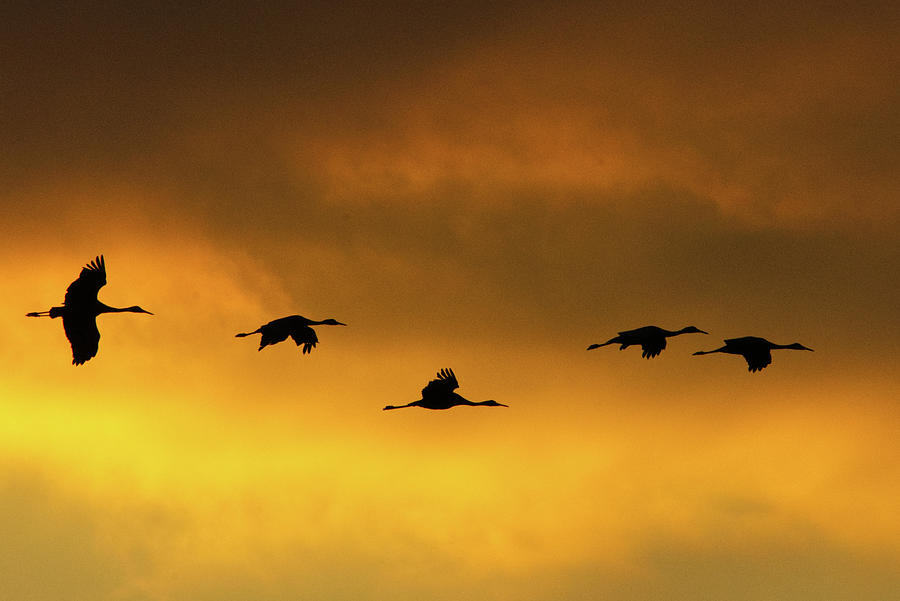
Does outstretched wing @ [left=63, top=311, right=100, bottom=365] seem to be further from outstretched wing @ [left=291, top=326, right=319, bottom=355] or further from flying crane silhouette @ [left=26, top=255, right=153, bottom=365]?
outstretched wing @ [left=291, top=326, right=319, bottom=355]

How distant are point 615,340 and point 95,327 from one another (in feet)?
55.2

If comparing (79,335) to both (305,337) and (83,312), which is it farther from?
(305,337)

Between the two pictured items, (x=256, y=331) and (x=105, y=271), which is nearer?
(x=105, y=271)

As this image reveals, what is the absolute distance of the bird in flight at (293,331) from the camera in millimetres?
84688

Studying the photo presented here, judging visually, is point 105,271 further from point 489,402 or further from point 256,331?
point 489,402

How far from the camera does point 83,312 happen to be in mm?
78562

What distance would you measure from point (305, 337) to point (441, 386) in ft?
24.0

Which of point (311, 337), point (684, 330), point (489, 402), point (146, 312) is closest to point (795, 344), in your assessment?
point (684, 330)

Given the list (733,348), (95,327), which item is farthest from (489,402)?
(95,327)

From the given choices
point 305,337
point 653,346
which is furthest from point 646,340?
point 305,337

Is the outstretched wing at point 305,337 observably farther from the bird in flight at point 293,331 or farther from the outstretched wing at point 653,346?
the outstretched wing at point 653,346

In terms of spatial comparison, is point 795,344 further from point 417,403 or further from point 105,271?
point 105,271

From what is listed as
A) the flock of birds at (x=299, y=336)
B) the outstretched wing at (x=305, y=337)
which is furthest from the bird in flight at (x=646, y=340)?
the outstretched wing at (x=305, y=337)

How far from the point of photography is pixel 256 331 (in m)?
84.1
